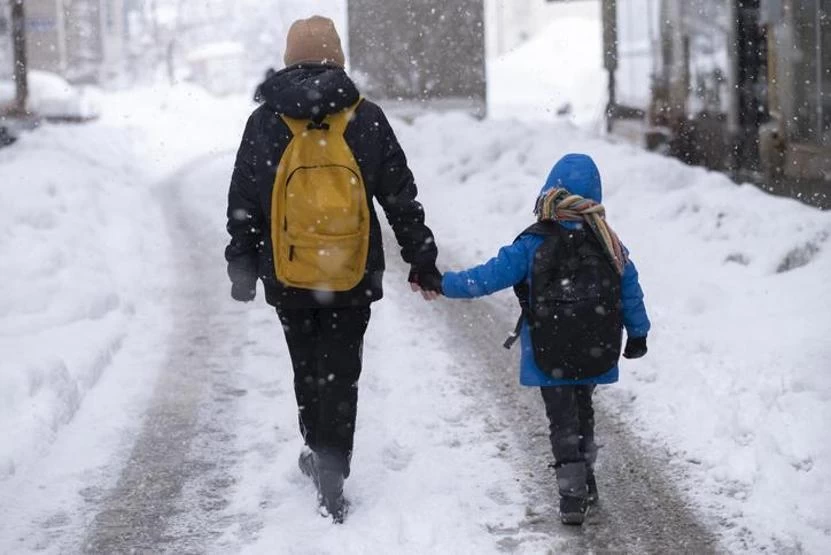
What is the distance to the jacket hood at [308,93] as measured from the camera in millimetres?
4324

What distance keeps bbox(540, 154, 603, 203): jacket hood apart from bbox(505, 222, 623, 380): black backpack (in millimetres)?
164

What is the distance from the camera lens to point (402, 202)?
4582mm

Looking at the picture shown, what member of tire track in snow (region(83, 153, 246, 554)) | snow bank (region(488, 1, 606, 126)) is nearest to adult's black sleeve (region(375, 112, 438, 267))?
tire track in snow (region(83, 153, 246, 554))

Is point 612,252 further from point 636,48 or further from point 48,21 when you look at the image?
point 48,21

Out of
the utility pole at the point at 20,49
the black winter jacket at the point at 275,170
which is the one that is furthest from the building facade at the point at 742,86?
the utility pole at the point at 20,49

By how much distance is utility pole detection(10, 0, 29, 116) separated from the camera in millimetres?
29719

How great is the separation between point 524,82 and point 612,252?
64088mm

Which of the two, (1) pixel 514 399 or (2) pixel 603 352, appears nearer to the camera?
(2) pixel 603 352

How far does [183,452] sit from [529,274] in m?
2.32

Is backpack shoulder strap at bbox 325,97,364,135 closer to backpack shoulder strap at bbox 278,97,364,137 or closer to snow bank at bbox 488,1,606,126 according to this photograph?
backpack shoulder strap at bbox 278,97,364,137

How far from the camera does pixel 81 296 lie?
8.95 meters

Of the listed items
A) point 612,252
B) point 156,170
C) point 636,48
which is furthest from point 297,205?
point 156,170

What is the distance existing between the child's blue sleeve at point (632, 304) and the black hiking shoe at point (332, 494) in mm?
1405

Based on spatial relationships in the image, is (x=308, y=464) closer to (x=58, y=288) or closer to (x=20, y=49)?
(x=58, y=288)
